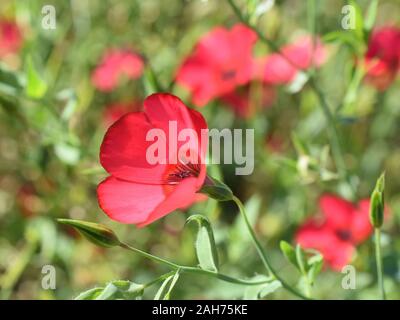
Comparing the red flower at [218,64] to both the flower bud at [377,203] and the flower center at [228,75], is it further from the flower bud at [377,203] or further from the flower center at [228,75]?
the flower bud at [377,203]

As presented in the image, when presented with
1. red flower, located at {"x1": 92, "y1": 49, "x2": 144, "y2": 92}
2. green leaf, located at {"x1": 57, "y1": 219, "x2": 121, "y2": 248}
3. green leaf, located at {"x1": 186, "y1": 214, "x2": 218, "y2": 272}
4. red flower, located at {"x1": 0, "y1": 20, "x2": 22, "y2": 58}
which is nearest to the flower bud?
green leaf, located at {"x1": 186, "y1": 214, "x2": 218, "y2": 272}

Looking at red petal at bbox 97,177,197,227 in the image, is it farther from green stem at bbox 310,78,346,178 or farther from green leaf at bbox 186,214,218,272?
green stem at bbox 310,78,346,178

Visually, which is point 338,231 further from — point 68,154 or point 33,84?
point 33,84

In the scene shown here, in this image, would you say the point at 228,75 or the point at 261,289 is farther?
the point at 228,75

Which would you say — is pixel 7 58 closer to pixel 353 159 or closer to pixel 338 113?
pixel 353 159

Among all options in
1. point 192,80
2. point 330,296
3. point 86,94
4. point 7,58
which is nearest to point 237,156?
point 192,80

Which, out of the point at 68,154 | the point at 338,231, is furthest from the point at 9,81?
the point at 338,231

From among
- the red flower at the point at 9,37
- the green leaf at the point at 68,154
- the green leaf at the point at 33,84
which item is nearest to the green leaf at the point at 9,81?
the green leaf at the point at 33,84
